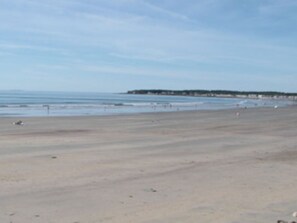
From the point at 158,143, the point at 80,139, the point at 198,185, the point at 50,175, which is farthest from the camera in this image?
the point at 80,139

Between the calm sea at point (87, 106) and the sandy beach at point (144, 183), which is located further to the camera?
the calm sea at point (87, 106)

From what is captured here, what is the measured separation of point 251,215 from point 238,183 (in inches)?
90.2

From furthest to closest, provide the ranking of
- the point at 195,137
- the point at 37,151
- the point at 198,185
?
the point at 195,137
the point at 37,151
the point at 198,185

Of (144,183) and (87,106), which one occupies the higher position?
(144,183)

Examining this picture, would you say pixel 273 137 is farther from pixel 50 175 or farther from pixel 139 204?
pixel 139 204

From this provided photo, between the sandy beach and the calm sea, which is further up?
the sandy beach

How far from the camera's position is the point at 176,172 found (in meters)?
9.89

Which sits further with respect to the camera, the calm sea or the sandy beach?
the calm sea

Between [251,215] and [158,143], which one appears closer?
[251,215]

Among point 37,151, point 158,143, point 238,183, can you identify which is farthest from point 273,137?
point 238,183

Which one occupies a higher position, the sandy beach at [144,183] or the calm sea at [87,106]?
the sandy beach at [144,183]

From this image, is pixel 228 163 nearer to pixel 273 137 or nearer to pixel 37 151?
pixel 37 151

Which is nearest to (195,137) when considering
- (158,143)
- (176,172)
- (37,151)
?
(158,143)

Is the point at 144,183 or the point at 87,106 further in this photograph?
the point at 87,106
